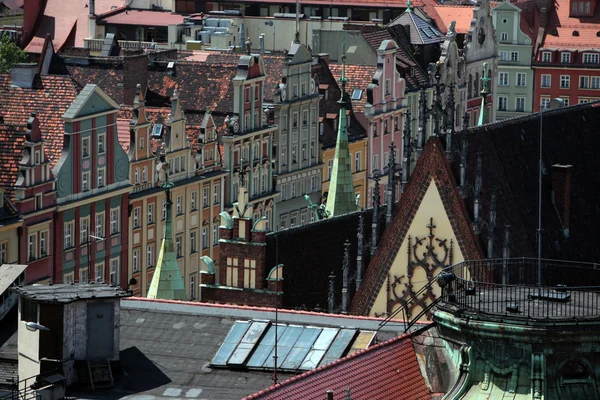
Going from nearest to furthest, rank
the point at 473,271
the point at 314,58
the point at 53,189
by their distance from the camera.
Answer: the point at 473,271, the point at 53,189, the point at 314,58

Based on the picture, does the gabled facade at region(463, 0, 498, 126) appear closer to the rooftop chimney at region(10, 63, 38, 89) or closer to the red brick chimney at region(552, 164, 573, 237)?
the rooftop chimney at region(10, 63, 38, 89)

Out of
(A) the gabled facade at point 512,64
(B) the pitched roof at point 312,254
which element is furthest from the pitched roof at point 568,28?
(B) the pitched roof at point 312,254

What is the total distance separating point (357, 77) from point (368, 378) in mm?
88874

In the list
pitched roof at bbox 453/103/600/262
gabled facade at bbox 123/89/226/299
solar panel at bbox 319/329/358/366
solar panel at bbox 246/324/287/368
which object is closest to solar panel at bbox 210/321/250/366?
solar panel at bbox 246/324/287/368

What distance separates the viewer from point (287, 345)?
53000 millimetres

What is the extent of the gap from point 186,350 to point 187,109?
67567mm

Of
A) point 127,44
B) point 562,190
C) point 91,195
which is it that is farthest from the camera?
point 127,44

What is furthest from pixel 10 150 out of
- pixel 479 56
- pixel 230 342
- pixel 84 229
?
pixel 479 56

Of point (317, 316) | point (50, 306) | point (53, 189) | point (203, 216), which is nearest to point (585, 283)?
point (317, 316)

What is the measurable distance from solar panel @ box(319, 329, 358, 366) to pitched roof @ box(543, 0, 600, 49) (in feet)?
402

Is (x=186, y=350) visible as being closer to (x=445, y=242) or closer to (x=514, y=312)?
(x=514, y=312)

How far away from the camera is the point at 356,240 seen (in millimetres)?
80938

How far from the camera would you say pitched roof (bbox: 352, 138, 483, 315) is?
247 ft

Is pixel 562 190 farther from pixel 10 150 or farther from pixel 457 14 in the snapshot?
pixel 457 14
